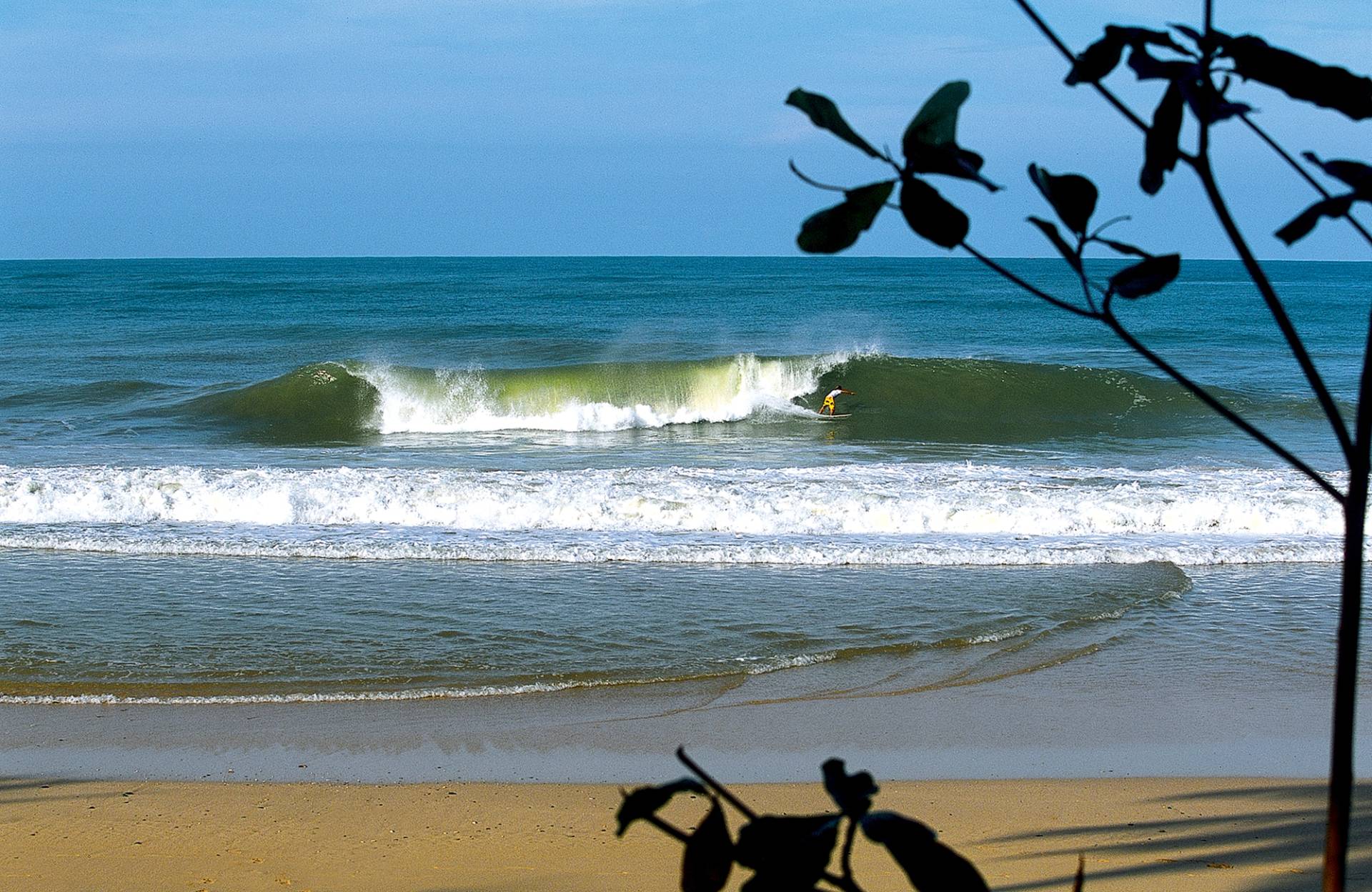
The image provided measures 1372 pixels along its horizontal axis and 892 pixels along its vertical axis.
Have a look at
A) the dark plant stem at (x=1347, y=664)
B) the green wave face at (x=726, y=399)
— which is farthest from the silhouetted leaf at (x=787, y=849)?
the green wave face at (x=726, y=399)

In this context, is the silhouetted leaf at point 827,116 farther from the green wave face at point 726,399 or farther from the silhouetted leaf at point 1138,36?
the green wave face at point 726,399

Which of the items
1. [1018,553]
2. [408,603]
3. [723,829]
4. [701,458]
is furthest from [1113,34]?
[701,458]

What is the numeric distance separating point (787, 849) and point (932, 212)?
1.63 ft

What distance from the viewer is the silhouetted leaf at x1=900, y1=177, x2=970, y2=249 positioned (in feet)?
3.35

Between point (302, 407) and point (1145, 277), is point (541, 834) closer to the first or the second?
point (1145, 277)

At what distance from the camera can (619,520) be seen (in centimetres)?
1152

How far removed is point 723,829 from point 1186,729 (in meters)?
5.41

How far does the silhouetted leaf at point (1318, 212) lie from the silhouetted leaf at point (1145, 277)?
0.42 feet

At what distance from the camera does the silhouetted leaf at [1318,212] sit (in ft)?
3.06

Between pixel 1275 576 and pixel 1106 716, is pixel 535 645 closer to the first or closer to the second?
pixel 1106 716

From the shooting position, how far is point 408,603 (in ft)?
26.5

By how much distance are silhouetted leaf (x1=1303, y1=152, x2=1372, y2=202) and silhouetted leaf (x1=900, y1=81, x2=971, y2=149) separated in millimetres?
275

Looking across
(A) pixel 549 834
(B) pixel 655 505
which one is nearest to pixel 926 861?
(A) pixel 549 834

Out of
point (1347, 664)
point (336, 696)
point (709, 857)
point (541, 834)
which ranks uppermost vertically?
point (1347, 664)
